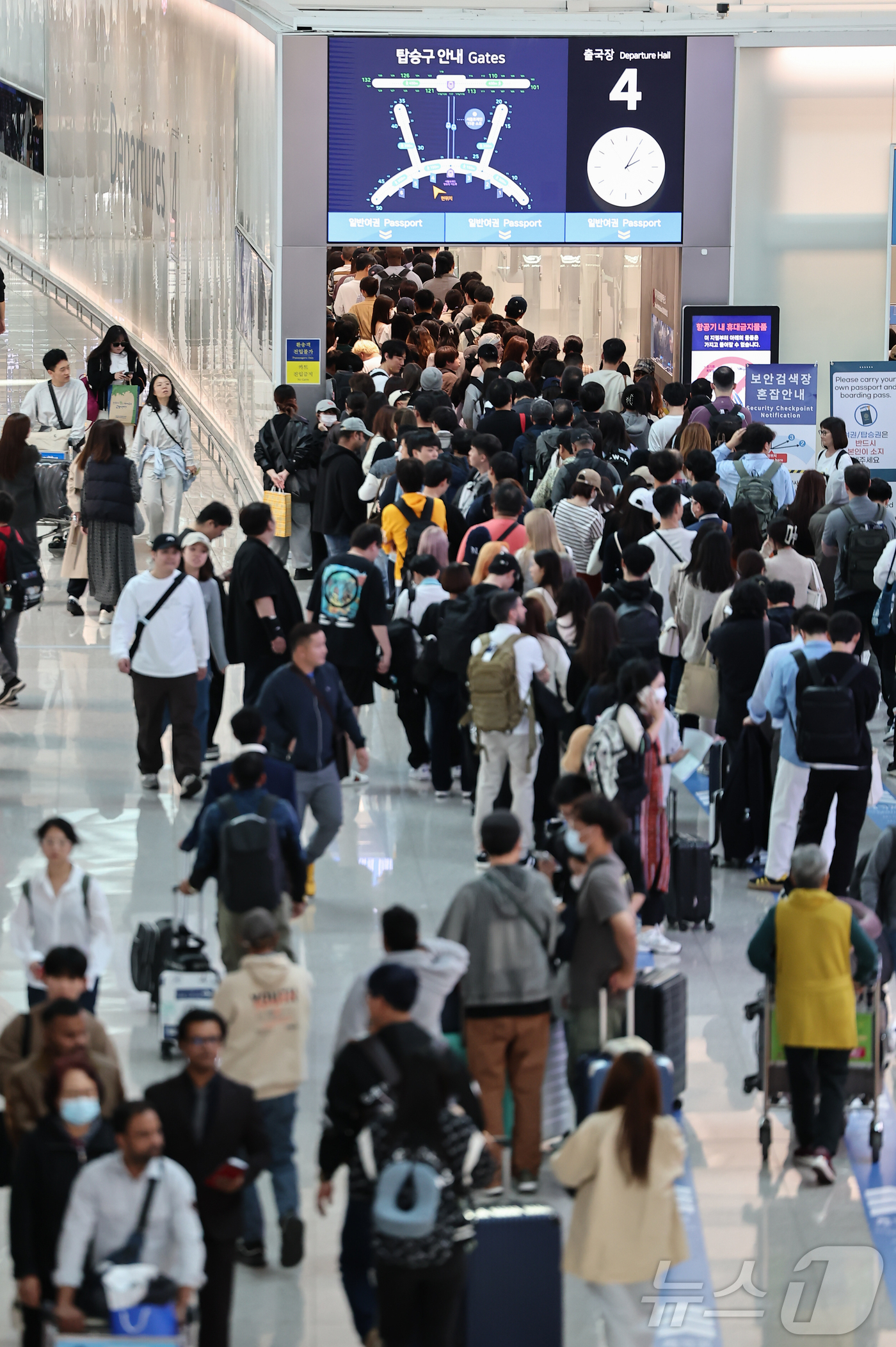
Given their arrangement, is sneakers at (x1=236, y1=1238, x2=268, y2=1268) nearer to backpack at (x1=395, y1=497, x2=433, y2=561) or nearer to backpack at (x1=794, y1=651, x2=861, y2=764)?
backpack at (x1=794, y1=651, x2=861, y2=764)

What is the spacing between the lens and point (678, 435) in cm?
1422

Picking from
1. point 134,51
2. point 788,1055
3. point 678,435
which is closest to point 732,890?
point 788,1055

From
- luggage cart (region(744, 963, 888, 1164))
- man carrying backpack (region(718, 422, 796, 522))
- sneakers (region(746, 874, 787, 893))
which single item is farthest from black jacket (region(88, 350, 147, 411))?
luggage cart (region(744, 963, 888, 1164))

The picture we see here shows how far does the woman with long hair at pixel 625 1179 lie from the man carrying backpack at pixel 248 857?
6.82ft

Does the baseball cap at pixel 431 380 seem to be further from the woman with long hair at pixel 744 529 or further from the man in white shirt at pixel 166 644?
the man in white shirt at pixel 166 644

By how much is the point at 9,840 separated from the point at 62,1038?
200 inches

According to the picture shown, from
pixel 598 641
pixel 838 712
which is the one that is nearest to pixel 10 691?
pixel 598 641

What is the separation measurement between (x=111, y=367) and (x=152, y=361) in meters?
8.15

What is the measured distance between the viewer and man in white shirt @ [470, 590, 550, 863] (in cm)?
945

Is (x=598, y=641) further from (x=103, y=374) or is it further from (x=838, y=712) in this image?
(x=103, y=374)

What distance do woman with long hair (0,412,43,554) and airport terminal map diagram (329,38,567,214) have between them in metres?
3.97

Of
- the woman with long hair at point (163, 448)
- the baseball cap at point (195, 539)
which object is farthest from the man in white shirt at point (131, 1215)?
the woman with long hair at point (163, 448)

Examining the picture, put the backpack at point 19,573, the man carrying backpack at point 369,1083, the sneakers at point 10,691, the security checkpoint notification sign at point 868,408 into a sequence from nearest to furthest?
the man carrying backpack at point 369,1083 → the backpack at point 19,573 → the sneakers at point 10,691 → the security checkpoint notification sign at point 868,408

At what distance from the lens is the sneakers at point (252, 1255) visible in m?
6.51
